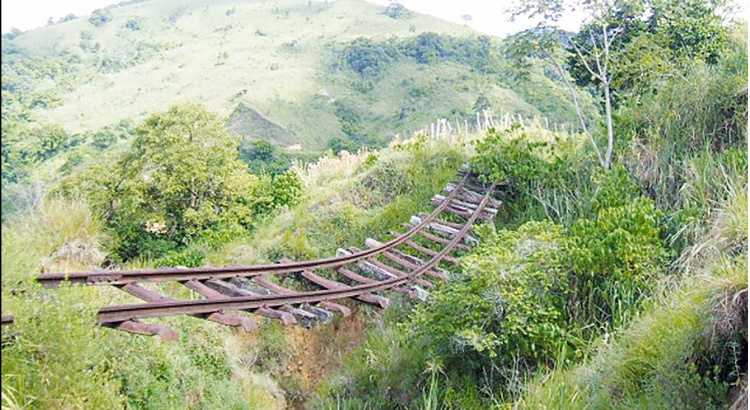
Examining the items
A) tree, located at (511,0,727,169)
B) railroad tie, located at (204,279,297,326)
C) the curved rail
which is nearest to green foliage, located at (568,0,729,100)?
tree, located at (511,0,727,169)

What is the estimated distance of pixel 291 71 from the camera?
5984 cm

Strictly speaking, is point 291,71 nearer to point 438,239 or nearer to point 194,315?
point 438,239

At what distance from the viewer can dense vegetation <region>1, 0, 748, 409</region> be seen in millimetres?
3502

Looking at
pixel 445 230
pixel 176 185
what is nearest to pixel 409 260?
pixel 445 230

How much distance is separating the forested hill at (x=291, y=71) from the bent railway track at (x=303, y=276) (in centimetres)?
3007

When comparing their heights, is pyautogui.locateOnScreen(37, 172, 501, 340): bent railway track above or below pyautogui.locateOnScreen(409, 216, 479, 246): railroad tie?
above

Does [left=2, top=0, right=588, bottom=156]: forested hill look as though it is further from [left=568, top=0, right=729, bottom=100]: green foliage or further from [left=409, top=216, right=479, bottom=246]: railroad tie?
[left=409, top=216, right=479, bottom=246]: railroad tie

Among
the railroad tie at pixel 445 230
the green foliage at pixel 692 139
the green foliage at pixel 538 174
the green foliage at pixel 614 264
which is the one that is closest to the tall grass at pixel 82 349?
the railroad tie at pixel 445 230

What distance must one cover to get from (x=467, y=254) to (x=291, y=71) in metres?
55.1

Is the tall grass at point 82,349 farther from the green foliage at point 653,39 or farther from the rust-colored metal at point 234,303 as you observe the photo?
the green foliage at point 653,39

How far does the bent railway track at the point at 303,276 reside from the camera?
377 cm

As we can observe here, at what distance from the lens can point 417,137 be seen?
11977 mm

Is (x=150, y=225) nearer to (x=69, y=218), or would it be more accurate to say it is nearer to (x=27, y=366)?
(x=69, y=218)

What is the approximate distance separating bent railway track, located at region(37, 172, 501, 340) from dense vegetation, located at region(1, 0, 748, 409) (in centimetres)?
27
